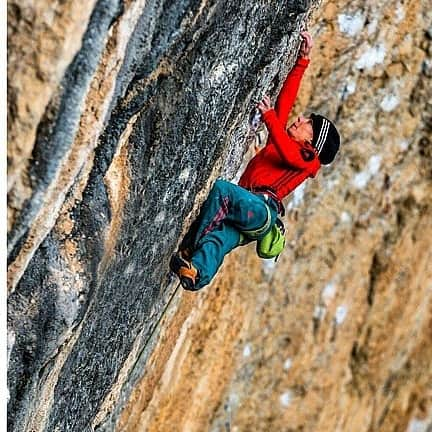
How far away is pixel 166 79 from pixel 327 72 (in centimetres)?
214

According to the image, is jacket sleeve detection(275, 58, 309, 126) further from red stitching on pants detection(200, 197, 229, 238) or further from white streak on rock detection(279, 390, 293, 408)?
white streak on rock detection(279, 390, 293, 408)

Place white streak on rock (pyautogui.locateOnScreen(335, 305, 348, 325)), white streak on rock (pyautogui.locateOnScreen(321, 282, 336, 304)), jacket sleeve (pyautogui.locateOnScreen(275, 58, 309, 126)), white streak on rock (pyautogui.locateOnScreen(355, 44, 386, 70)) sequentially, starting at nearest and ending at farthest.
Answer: jacket sleeve (pyautogui.locateOnScreen(275, 58, 309, 126)) < white streak on rock (pyautogui.locateOnScreen(355, 44, 386, 70)) < white streak on rock (pyautogui.locateOnScreen(321, 282, 336, 304)) < white streak on rock (pyautogui.locateOnScreen(335, 305, 348, 325))

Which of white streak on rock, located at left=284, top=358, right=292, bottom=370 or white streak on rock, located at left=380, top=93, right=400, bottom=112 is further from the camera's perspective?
white streak on rock, located at left=284, top=358, right=292, bottom=370

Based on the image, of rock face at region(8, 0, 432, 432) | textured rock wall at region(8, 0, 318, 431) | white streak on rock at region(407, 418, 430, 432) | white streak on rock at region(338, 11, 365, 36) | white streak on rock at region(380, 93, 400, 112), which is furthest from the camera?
white streak on rock at region(407, 418, 430, 432)

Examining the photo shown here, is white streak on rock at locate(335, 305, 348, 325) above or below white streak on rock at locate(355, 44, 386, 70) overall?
below

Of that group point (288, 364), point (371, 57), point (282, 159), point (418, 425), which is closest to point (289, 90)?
point (282, 159)

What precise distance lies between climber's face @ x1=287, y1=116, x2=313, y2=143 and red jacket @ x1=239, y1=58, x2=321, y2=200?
3cm

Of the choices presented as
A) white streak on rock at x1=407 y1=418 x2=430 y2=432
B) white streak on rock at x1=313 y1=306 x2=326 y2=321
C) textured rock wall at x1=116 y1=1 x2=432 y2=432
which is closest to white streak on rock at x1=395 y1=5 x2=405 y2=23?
textured rock wall at x1=116 y1=1 x2=432 y2=432

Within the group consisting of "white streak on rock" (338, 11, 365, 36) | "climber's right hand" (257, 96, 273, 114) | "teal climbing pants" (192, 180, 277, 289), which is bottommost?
"teal climbing pants" (192, 180, 277, 289)

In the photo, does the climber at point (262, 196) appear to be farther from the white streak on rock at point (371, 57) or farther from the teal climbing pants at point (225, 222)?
the white streak on rock at point (371, 57)

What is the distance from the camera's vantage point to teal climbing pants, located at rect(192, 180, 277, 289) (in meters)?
2.81

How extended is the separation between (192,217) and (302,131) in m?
0.48

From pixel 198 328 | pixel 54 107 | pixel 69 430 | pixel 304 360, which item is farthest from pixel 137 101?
pixel 304 360

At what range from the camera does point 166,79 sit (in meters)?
2.27
